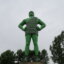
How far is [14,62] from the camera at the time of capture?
4103cm

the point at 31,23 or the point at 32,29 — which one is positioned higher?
the point at 31,23

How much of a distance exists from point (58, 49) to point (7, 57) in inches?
334

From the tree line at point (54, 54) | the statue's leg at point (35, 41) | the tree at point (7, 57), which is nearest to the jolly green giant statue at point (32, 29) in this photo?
the statue's leg at point (35, 41)

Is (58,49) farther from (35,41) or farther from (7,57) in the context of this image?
(35,41)

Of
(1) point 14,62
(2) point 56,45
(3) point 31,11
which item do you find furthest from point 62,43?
(3) point 31,11

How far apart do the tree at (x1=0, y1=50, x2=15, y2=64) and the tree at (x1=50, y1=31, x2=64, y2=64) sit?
7.11m

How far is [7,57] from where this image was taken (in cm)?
4059

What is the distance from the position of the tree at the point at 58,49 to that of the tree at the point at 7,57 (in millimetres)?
7108

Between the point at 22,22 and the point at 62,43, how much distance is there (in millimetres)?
22905

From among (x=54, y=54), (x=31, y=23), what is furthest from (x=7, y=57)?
(x=31, y=23)

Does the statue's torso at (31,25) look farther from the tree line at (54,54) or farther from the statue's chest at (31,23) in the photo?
the tree line at (54,54)

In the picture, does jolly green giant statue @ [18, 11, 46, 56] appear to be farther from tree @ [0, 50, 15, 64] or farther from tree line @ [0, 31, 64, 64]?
tree @ [0, 50, 15, 64]

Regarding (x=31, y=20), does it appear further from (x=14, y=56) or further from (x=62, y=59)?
(x=14, y=56)

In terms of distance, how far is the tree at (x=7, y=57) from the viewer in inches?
1591
